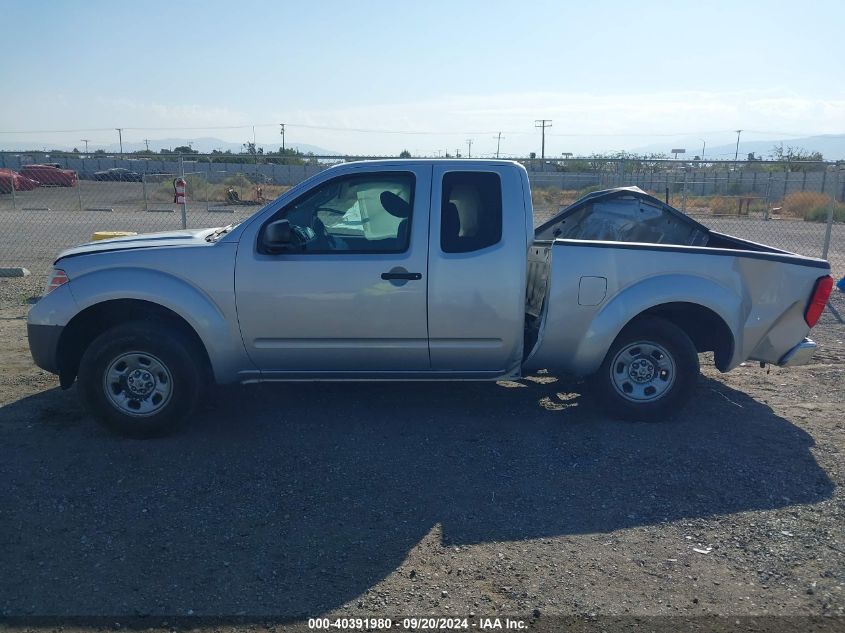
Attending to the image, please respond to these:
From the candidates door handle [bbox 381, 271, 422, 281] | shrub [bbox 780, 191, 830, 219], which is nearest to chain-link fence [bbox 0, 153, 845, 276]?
shrub [bbox 780, 191, 830, 219]

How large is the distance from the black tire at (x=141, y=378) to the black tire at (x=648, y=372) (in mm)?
3195

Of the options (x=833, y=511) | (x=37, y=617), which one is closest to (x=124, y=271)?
Answer: (x=37, y=617)

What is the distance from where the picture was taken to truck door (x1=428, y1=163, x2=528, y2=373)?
19.6 feet

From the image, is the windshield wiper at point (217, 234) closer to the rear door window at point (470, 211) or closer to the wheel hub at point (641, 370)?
the rear door window at point (470, 211)

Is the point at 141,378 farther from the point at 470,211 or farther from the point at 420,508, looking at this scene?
the point at 470,211

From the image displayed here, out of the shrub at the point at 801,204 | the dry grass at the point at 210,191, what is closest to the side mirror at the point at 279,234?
the dry grass at the point at 210,191

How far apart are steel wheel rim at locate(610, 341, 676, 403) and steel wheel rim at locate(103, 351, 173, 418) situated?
348cm

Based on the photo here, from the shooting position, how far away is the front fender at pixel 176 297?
5852 millimetres

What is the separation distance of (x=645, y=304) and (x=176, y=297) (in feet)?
11.6

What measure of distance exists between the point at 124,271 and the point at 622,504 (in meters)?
3.90

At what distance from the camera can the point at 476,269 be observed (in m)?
5.96

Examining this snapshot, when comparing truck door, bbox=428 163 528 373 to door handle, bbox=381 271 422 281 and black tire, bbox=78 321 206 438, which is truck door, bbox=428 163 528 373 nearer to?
door handle, bbox=381 271 422 281

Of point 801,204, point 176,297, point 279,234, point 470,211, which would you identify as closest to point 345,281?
point 279,234

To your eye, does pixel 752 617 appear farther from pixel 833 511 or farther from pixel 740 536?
pixel 833 511
